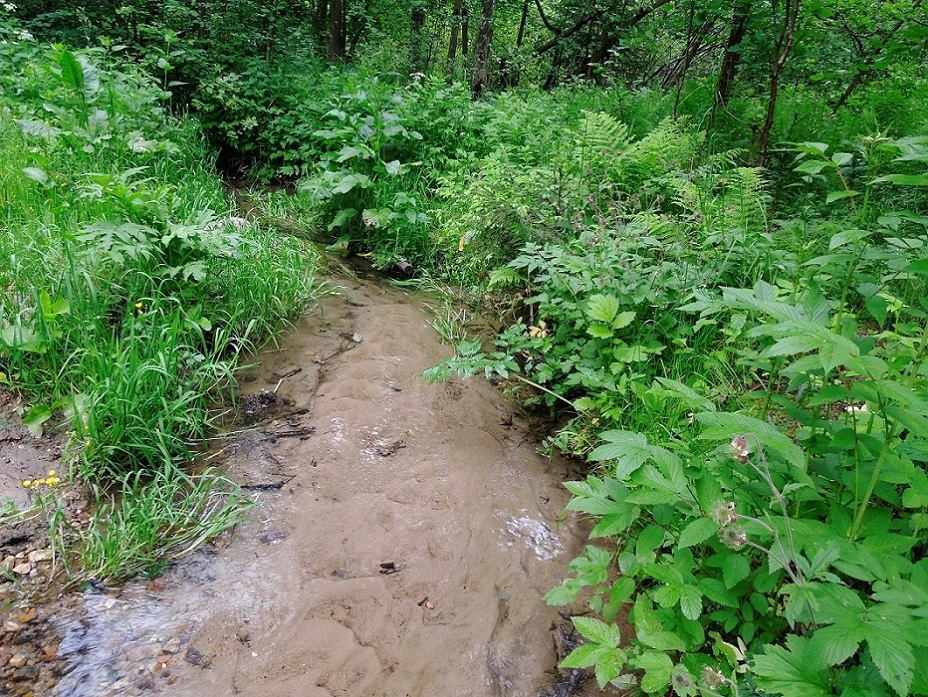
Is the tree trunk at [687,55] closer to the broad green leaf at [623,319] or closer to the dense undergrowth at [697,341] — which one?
the dense undergrowth at [697,341]

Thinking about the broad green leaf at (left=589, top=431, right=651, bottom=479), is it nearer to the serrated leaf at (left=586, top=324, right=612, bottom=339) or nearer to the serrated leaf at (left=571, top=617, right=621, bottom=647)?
the serrated leaf at (left=571, top=617, right=621, bottom=647)

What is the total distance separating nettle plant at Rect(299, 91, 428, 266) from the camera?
4.88m

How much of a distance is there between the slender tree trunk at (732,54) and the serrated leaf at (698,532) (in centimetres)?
481

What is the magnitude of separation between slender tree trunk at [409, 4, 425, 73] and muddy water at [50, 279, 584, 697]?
8.56 metres

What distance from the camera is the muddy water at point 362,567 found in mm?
2016

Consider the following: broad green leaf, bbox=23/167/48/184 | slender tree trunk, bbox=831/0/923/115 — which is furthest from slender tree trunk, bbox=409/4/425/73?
broad green leaf, bbox=23/167/48/184

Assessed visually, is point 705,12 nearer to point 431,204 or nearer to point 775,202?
point 775,202

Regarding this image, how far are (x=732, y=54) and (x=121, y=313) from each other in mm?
5733

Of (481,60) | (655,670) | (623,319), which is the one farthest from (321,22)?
(655,670)

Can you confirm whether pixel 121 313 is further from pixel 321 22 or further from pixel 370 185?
pixel 321 22

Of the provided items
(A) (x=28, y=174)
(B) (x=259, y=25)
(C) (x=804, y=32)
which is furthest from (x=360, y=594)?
(B) (x=259, y=25)

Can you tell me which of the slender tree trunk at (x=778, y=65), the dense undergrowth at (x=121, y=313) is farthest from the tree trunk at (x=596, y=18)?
the dense undergrowth at (x=121, y=313)

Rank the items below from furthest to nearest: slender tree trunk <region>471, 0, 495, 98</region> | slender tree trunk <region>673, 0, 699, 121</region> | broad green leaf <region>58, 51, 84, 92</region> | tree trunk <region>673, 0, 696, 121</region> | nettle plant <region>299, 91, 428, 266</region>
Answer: slender tree trunk <region>471, 0, 495, 98</region>
slender tree trunk <region>673, 0, 699, 121</region>
tree trunk <region>673, 0, 696, 121</region>
nettle plant <region>299, 91, 428, 266</region>
broad green leaf <region>58, 51, 84, 92</region>

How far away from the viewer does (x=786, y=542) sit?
1.61 metres
